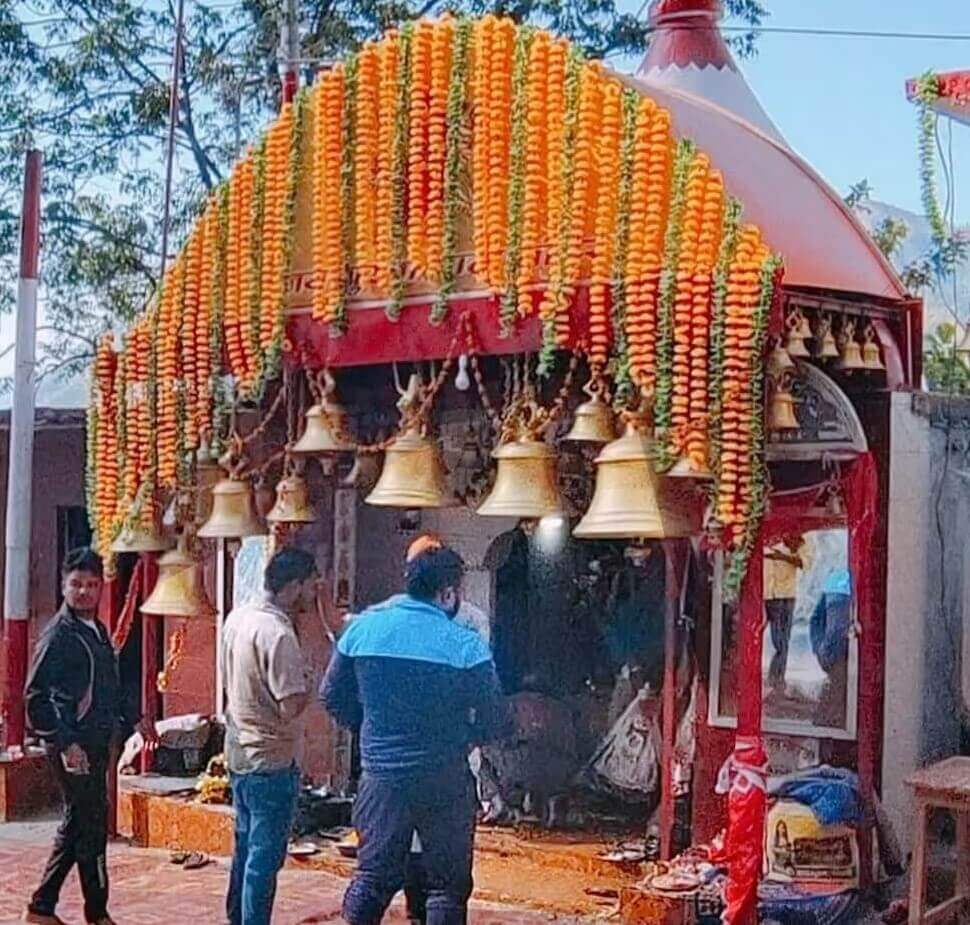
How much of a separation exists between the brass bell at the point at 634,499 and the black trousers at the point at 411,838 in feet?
3.85

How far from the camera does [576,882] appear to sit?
7613 mm

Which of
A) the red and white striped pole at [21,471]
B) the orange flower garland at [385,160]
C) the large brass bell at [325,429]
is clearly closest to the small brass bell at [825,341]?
the orange flower garland at [385,160]

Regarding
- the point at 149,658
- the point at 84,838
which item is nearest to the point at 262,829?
the point at 84,838

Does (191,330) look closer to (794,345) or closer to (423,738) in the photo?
(423,738)

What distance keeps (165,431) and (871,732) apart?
4.16 m

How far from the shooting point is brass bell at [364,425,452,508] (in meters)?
6.76

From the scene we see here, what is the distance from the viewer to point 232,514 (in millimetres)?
7664

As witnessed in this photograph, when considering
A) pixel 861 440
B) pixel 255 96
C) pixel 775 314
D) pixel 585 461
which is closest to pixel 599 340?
pixel 775 314

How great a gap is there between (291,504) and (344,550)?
1676 millimetres

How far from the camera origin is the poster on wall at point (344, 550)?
30.5ft

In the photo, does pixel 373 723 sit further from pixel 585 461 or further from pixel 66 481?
pixel 66 481

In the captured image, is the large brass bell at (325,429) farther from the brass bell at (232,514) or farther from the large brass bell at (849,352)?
the large brass bell at (849,352)

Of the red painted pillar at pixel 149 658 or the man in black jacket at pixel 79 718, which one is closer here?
the man in black jacket at pixel 79 718

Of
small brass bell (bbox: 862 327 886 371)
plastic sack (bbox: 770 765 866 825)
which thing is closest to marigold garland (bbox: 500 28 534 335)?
small brass bell (bbox: 862 327 886 371)
